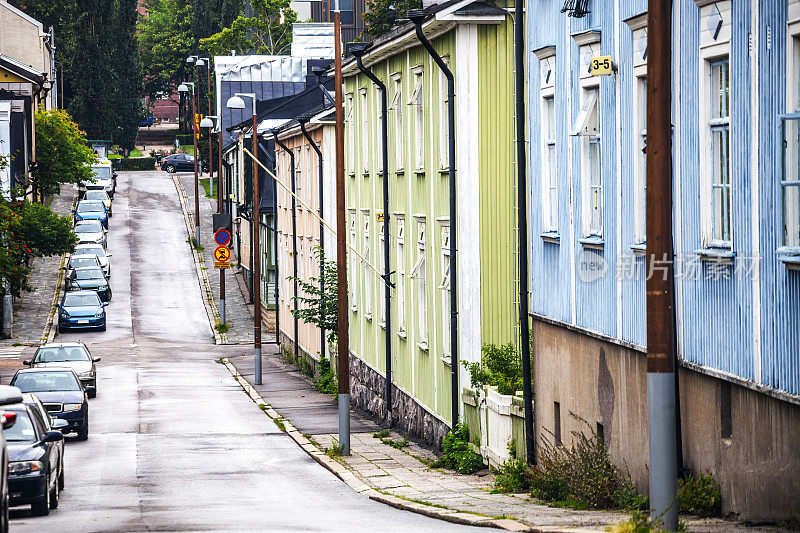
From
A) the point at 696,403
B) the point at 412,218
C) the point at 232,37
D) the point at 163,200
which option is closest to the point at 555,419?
the point at 696,403

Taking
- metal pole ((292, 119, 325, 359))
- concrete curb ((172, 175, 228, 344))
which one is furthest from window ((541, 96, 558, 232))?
concrete curb ((172, 175, 228, 344))

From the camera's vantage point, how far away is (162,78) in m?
123

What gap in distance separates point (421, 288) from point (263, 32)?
262ft

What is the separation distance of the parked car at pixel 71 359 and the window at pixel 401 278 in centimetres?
1062

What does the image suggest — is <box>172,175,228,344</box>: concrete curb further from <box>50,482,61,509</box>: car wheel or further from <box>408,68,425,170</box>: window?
<box>50,482,61,509</box>: car wheel

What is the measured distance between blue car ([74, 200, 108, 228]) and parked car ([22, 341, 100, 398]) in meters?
35.0

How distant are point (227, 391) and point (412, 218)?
13.5 meters

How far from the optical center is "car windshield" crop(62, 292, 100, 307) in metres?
48.7

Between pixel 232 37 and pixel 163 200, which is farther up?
pixel 232 37

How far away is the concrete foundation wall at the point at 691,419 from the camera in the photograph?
10742mm

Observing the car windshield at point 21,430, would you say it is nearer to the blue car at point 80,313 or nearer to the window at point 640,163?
the window at point 640,163

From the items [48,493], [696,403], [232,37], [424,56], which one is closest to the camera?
[696,403]

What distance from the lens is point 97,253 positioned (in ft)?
192

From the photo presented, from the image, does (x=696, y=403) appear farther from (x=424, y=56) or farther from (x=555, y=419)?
(x=424, y=56)
